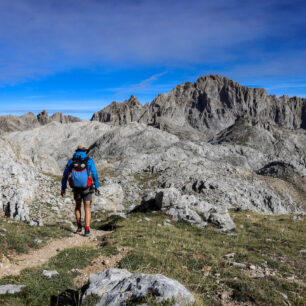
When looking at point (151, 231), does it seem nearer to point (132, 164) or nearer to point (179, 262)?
point (179, 262)

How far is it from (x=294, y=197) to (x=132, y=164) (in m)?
48.4

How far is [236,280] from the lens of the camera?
24.8 ft

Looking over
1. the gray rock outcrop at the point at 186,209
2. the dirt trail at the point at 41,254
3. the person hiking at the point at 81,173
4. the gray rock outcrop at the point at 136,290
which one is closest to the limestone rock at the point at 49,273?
the dirt trail at the point at 41,254

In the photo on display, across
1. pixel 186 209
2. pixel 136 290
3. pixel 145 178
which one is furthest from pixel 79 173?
pixel 145 178

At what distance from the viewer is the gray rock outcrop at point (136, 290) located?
481 centimetres

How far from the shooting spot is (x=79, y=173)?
36.0ft

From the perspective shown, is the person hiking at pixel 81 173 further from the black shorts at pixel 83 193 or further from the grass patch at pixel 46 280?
the grass patch at pixel 46 280

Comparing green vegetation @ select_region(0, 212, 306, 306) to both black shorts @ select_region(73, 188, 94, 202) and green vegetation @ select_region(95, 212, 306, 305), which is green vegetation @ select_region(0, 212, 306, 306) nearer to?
green vegetation @ select_region(95, 212, 306, 305)

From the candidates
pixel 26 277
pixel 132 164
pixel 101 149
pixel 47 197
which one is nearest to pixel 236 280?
pixel 26 277

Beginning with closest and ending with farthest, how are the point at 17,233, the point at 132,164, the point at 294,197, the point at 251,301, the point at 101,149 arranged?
the point at 251,301 < the point at 17,233 < the point at 132,164 < the point at 294,197 < the point at 101,149

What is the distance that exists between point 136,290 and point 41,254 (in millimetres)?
6259

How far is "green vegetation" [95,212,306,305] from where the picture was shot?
689cm

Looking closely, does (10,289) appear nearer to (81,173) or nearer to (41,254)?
(41,254)

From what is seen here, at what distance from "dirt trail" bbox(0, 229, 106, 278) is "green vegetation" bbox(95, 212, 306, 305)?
57.9 inches
